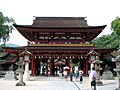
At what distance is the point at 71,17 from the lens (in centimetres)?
5294

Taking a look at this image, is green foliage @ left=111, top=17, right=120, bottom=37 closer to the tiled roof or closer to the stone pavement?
the tiled roof

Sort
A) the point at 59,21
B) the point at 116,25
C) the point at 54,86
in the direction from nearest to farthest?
the point at 54,86 → the point at 59,21 → the point at 116,25

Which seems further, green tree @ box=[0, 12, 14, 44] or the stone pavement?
green tree @ box=[0, 12, 14, 44]

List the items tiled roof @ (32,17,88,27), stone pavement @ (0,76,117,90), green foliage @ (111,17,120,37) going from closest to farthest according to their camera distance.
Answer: stone pavement @ (0,76,117,90) → tiled roof @ (32,17,88,27) → green foliage @ (111,17,120,37)

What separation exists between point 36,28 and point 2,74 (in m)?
10.8

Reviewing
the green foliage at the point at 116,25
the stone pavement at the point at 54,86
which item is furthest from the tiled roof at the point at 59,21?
the stone pavement at the point at 54,86

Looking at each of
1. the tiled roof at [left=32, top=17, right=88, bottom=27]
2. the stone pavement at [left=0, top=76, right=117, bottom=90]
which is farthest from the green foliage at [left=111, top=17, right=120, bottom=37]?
the stone pavement at [left=0, top=76, right=117, bottom=90]

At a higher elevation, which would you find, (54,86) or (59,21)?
(59,21)

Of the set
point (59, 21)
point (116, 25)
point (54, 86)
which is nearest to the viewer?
point (54, 86)

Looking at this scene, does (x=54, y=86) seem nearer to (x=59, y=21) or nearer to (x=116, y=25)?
(x=59, y=21)

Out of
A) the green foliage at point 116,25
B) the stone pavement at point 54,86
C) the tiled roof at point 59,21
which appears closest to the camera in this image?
the stone pavement at point 54,86

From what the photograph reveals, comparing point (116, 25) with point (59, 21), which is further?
point (116, 25)

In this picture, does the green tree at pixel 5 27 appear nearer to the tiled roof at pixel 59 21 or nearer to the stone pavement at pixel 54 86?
the tiled roof at pixel 59 21

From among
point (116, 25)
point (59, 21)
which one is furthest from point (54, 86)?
point (116, 25)
